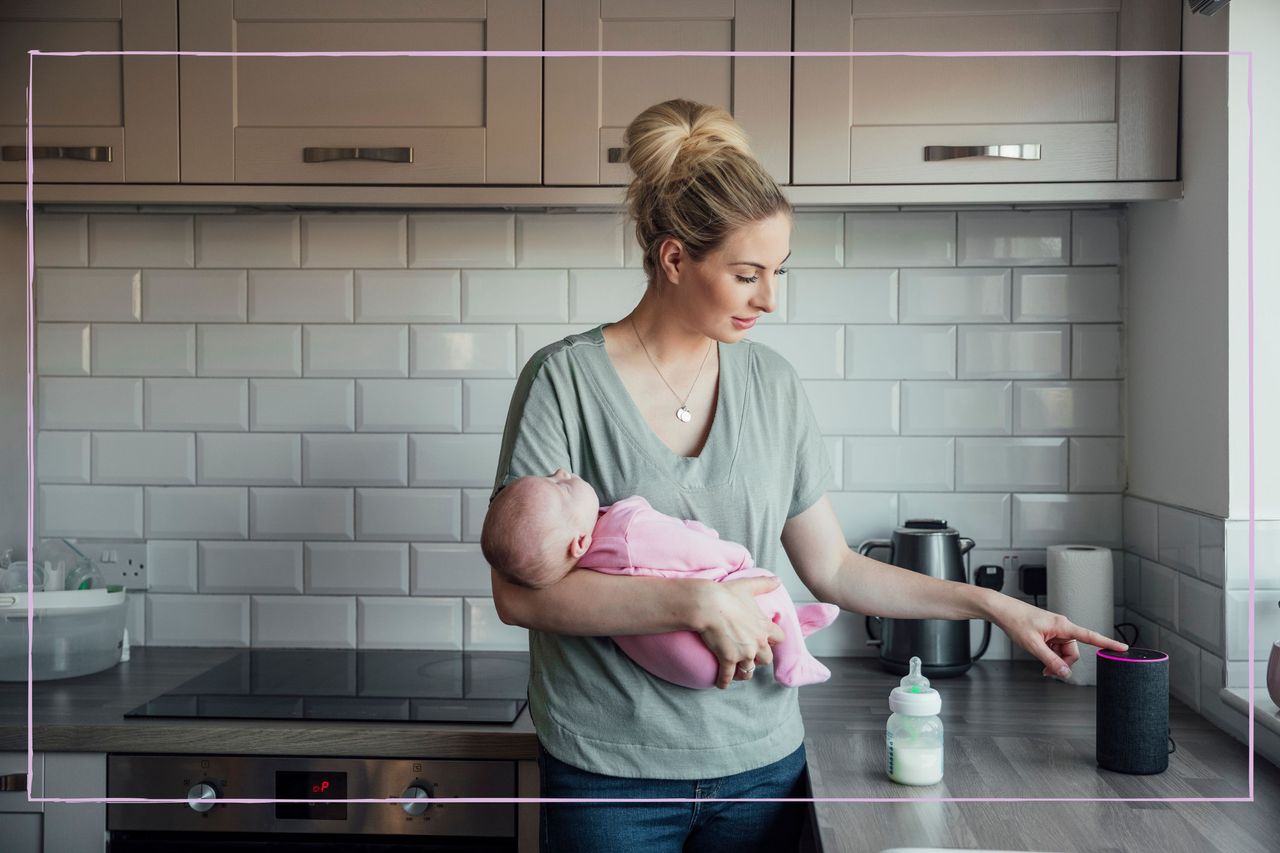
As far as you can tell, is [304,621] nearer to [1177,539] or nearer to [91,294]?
[91,294]

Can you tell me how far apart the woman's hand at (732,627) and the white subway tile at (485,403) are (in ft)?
3.24

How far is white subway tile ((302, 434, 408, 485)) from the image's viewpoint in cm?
213

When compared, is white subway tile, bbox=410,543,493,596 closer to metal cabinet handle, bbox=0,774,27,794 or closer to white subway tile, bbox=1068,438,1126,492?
metal cabinet handle, bbox=0,774,27,794

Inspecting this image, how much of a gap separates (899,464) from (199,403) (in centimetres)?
133

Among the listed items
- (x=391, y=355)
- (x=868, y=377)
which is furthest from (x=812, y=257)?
(x=391, y=355)

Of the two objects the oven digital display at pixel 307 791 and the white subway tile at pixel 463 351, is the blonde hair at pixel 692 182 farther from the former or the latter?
the oven digital display at pixel 307 791

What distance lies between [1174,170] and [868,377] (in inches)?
24.0

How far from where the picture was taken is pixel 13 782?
1675mm

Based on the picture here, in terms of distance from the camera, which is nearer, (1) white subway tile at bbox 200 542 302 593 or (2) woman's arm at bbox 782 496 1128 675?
(2) woman's arm at bbox 782 496 1128 675

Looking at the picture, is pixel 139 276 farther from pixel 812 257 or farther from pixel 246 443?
pixel 812 257

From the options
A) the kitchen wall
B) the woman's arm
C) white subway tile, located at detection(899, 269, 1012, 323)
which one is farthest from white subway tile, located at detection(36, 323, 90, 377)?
white subway tile, located at detection(899, 269, 1012, 323)

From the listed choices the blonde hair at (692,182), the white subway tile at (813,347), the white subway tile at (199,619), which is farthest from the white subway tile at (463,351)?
the blonde hair at (692,182)

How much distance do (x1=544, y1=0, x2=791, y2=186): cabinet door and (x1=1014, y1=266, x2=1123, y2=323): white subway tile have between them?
1.86 ft

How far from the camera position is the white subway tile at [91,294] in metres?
2.15
